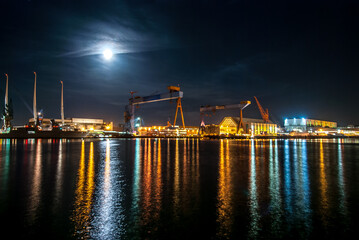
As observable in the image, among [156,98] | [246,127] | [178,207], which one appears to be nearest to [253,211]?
[178,207]

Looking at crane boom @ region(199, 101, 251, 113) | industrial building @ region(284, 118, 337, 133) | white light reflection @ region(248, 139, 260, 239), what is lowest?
white light reflection @ region(248, 139, 260, 239)

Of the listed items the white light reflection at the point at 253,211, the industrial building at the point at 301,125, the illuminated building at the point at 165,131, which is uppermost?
the industrial building at the point at 301,125

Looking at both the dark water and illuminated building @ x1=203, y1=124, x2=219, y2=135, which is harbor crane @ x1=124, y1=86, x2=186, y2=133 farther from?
the dark water

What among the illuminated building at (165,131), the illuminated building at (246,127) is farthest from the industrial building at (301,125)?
the illuminated building at (165,131)

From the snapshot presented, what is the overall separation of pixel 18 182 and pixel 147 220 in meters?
6.58

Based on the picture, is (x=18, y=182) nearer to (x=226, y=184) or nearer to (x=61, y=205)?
(x=61, y=205)

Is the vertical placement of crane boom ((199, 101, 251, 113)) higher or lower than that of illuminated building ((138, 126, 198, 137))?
higher

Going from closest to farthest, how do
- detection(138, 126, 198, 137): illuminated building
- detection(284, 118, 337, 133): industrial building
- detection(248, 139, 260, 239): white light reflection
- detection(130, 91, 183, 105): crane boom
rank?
A: 1. detection(248, 139, 260, 239): white light reflection
2. detection(130, 91, 183, 105): crane boom
3. detection(138, 126, 198, 137): illuminated building
4. detection(284, 118, 337, 133): industrial building

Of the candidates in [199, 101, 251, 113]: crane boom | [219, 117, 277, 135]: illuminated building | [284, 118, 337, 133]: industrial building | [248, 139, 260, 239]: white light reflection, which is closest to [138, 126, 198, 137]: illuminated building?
[219, 117, 277, 135]: illuminated building

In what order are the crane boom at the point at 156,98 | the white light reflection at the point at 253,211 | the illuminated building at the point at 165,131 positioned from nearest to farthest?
1. the white light reflection at the point at 253,211
2. the crane boom at the point at 156,98
3. the illuminated building at the point at 165,131

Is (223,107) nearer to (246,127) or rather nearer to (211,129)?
(211,129)

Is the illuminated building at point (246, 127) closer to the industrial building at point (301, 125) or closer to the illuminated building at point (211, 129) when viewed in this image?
the illuminated building at point (211, 129)

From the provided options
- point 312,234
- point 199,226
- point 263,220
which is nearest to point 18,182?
point 199,226

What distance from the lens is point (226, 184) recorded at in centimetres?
823
